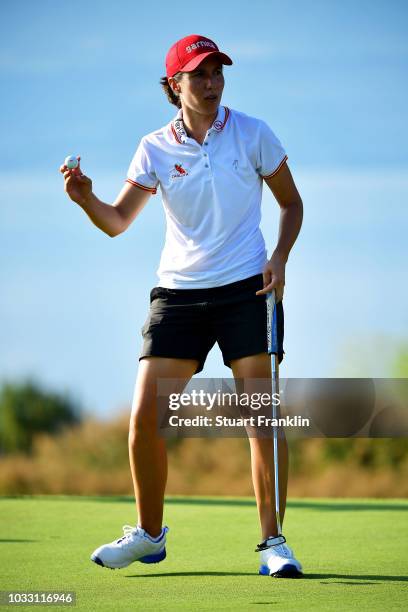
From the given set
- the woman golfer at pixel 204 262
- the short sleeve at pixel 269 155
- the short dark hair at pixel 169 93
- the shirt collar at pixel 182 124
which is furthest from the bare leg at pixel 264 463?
the short dark hair at pixel 169 93

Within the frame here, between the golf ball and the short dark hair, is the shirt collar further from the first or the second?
the golf ball

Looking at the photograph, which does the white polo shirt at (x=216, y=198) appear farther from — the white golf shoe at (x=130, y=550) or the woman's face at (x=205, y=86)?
the white golf shoe at (x=130, y=550)

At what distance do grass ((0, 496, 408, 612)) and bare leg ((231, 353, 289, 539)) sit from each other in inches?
9.8

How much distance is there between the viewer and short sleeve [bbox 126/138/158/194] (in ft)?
13.1

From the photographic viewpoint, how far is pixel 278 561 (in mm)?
3588

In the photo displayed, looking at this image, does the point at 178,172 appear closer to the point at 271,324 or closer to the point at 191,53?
the point at 191,53

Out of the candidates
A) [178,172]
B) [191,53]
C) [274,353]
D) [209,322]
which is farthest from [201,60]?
[274,353]

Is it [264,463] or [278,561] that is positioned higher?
[264,463]

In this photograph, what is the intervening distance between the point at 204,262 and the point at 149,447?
2.40 feet

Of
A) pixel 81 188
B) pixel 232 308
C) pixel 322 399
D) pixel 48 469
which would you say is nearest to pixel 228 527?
pixel 232 308

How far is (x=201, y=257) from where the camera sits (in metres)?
3.83

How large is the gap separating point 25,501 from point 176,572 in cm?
370

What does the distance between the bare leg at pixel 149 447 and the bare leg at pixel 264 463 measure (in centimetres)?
27

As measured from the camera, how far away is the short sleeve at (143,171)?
399 cm
